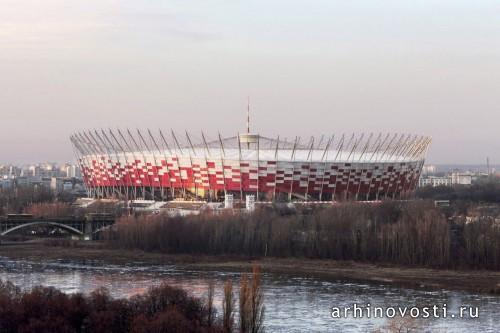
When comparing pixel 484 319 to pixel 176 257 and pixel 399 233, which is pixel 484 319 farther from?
pixel 176 257

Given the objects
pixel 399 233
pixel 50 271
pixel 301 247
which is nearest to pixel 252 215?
pixel 301 247

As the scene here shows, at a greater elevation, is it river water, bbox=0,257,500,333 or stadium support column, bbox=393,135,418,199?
stadium support column, bbox=393,135,418,199

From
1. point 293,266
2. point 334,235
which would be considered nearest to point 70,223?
point 334,235

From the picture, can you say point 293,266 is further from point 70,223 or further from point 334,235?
point 70,223

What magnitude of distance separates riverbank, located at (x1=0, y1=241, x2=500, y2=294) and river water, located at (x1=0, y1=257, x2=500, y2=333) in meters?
1.12

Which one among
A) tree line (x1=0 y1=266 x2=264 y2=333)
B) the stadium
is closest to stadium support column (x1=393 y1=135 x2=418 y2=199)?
the stadium

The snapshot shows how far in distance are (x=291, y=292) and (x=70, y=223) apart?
19.7 m

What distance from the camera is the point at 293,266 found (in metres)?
34.4

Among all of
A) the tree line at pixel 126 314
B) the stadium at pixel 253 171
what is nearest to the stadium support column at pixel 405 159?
the stadium at pixel 253 171

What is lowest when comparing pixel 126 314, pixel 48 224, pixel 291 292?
pixel 291 292

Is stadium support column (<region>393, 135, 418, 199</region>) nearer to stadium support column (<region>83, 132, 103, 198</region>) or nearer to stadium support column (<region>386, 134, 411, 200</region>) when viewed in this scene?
stadium support column (<region>386, 134, 411, 200</region>)

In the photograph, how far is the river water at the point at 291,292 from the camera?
72.8ft

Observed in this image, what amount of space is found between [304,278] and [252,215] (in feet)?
29.8

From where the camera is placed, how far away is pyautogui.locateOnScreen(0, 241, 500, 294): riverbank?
30.3m
